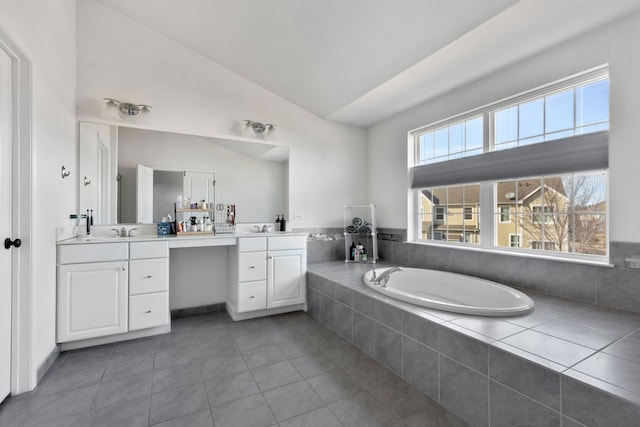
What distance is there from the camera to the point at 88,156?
2723mm

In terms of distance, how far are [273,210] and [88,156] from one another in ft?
6.28

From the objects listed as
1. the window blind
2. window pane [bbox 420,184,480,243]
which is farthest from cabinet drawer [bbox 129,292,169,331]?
the window blind

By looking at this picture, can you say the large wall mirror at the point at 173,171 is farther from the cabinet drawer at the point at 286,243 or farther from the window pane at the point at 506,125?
the window pane at the point at 506,125

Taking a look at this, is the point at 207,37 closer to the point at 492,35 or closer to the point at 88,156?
the point at 88,156

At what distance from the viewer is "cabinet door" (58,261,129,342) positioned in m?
2.27

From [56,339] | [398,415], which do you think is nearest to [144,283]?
[56,339]

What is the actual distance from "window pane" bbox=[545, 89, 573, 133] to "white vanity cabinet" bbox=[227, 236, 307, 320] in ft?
8.31

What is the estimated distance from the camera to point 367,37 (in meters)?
2.48

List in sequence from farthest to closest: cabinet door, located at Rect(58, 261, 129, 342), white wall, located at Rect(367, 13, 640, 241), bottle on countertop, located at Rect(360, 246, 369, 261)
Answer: bottle on countertop, located at Rect(360, 246, 369, 261), cabinet door, located at Rect(58, 261, 129, 342), white wall, located at Rect(367, 13, 640, 241)

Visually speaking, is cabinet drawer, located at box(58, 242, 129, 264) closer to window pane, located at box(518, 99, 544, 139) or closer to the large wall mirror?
the large wall mirror

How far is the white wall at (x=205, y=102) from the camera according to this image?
9.21 feet

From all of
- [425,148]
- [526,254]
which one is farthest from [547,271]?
[425,148]

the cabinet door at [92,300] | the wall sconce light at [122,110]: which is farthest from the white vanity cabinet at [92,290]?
the wall sconce light at [122,110]

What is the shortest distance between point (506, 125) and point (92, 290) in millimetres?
3927
